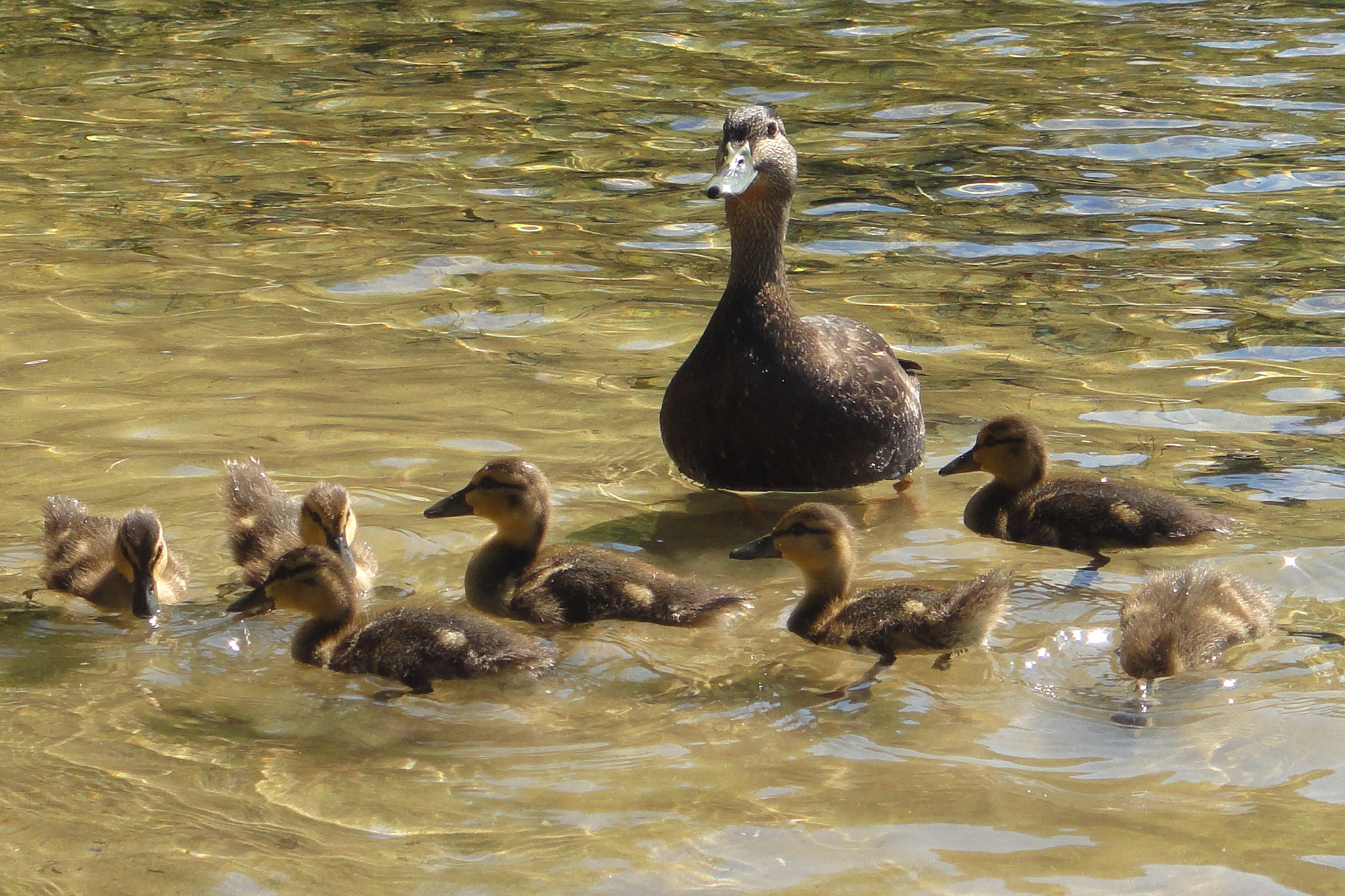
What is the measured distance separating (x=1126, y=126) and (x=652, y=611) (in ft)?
26.0

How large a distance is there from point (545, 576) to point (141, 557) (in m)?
1.23

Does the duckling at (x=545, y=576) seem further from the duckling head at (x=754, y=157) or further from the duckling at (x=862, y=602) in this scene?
the duckling head at (x=754, y=157)

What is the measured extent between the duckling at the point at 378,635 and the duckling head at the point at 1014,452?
192 cm

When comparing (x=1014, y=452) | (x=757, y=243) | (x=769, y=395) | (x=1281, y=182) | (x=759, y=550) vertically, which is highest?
(x=757, y=243)

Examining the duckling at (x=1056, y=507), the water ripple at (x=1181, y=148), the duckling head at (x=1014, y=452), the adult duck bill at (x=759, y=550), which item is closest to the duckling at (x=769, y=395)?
the duckling at (x=1056, y=507)

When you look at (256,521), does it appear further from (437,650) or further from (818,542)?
(818,542)

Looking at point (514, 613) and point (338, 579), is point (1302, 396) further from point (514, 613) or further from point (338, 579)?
point (338, 579)

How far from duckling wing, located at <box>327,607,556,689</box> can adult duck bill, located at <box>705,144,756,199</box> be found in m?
1.93

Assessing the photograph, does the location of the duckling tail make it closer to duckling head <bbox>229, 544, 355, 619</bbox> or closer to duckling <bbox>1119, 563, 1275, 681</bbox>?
duckling head <bbox>229, 544, 355, 619</bbox>

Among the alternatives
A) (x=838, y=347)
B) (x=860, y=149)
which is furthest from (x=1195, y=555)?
(x=860, y=149)

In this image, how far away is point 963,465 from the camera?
6066mm

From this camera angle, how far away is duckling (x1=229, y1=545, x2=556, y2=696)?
467 centimetres

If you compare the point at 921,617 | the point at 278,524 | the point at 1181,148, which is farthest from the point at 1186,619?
the point at 1181,148

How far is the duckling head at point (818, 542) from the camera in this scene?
16.4ft
